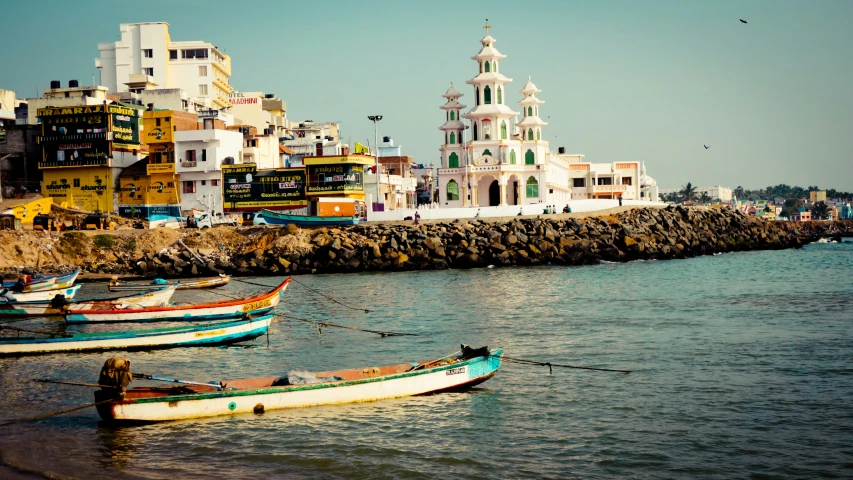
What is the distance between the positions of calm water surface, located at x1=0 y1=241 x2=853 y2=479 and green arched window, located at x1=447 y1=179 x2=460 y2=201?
146 feet

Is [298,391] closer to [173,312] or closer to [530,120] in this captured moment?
[173,312]

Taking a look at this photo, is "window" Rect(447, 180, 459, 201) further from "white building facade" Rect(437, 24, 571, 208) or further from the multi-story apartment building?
the multi-story apartment building

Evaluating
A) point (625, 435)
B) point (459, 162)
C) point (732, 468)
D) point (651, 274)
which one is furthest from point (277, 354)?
point (459, 162)

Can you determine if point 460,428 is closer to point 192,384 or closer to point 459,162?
point 192,384

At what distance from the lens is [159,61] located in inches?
3851

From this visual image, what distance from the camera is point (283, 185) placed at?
2876 inches

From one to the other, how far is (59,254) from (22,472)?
154 feet

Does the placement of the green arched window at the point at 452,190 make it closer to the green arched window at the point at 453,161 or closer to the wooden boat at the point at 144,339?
the green arched window at the point at 453,161

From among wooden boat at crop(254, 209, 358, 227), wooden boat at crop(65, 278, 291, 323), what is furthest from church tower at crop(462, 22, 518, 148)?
wooden boat at crop(65, 278, 291, 323)

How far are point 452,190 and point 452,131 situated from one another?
6.30 metres

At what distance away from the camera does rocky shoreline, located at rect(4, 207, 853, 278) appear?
2292 inches

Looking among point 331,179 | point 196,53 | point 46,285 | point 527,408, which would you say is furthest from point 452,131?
point 527,408

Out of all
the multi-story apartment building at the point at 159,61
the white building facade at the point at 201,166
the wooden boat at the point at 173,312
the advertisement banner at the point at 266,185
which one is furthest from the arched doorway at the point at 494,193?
the wooden boat at the point at 173,312

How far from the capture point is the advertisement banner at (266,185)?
7288cm
